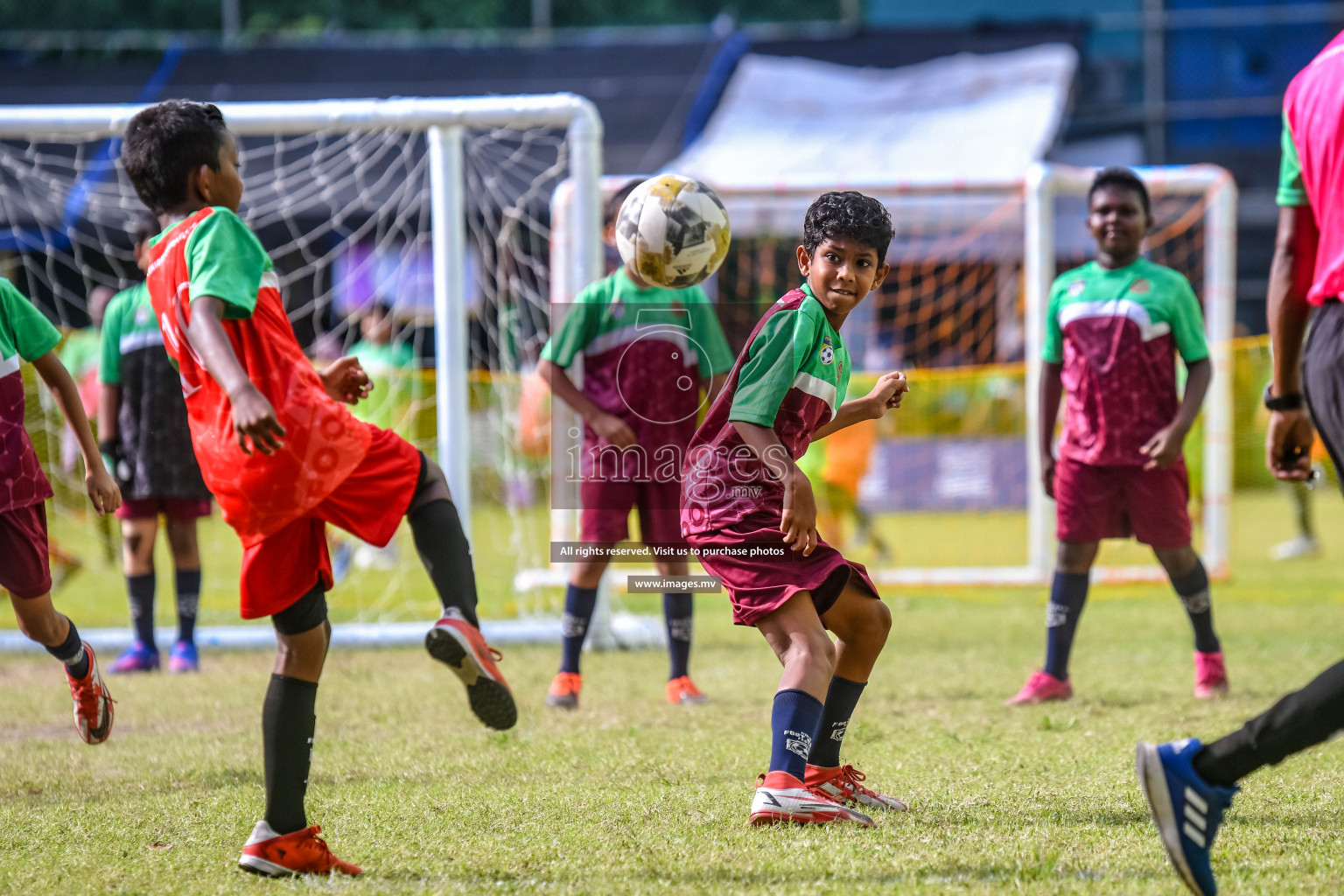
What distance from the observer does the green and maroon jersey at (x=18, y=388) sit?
12.3 ft

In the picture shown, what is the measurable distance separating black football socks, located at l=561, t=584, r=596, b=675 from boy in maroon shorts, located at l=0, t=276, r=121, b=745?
182 cm

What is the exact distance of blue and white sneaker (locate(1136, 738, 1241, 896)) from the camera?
2.53m

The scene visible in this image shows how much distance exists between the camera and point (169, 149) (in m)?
2.97

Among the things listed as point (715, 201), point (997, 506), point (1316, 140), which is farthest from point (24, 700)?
point (997, 506)

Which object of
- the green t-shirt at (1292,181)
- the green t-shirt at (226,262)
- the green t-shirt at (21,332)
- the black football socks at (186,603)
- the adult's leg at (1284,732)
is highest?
the green t-shirt at (1292,181)

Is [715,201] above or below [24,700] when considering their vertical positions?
above

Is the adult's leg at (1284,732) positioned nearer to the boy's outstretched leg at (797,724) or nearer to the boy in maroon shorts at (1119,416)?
the boy's outstretched leg at (797,724)

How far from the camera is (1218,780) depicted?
2584 millimetres

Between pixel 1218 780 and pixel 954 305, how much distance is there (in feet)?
32.2

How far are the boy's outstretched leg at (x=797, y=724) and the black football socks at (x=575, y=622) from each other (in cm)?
212

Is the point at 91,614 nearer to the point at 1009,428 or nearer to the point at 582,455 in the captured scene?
the point at 582,455

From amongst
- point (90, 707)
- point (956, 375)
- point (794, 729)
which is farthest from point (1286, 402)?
point (956, 375)

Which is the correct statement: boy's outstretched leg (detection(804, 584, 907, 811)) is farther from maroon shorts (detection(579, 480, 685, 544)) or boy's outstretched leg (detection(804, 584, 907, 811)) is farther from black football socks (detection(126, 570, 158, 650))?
black football socks (detection(126, 570, 158, 650))

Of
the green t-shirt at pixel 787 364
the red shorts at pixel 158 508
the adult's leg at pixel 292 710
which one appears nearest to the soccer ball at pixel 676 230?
the green t-shirt at pixel 787 364
